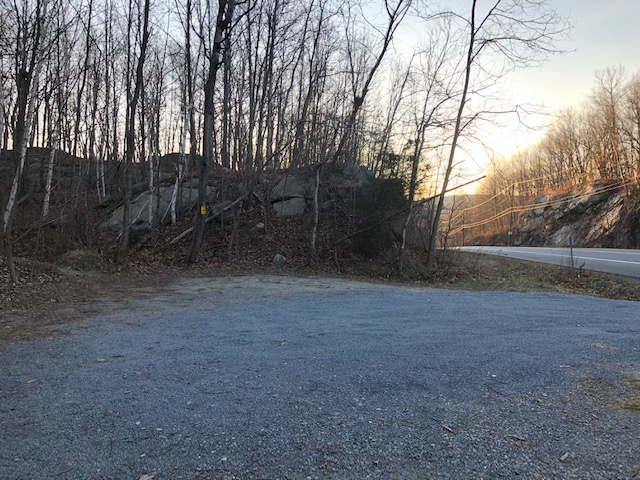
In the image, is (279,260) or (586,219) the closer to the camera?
(279,260)

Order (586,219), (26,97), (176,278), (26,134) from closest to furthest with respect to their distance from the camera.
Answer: (26,97) < (26,134) < (176,278) < (586,219)

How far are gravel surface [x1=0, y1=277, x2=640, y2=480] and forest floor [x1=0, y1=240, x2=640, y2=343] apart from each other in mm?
1883

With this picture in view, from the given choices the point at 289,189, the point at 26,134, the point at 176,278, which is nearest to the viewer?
the point at 26,134

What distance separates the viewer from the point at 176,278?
12.6 metres

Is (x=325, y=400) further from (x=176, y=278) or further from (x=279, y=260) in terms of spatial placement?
(x=279, y=260)

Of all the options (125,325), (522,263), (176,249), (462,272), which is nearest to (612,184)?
(522,263)

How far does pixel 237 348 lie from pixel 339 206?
1172cm

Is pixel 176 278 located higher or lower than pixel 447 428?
higher

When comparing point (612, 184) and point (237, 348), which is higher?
point (612, 184)

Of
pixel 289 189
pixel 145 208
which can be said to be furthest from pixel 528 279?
pixel 145 208

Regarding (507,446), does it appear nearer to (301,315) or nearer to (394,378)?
(394,378)

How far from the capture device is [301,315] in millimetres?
7180

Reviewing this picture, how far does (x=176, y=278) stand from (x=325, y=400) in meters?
10.2

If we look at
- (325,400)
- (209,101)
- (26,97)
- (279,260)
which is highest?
(209,101)
